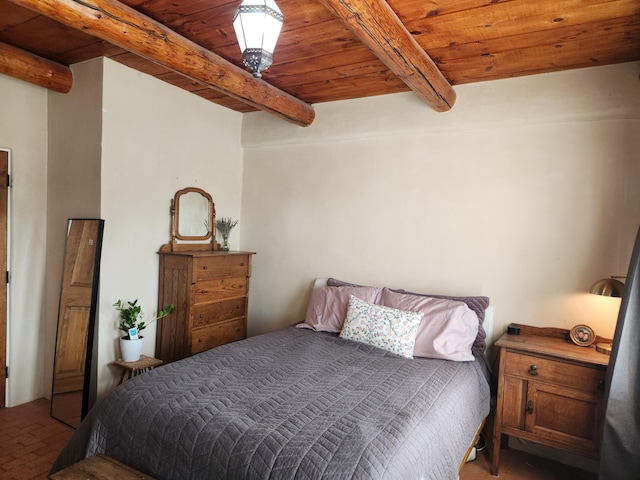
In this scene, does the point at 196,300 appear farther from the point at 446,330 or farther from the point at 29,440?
the point at 446,330

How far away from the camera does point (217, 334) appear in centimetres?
335

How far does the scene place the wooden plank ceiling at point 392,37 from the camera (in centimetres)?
191

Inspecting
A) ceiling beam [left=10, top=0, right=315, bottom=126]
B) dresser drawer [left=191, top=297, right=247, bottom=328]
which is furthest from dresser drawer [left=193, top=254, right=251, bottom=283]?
ceiling beam [left=10, top=0, right=315, bottom=126]

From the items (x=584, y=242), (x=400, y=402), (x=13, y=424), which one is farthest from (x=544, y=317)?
(x=13, y=424)

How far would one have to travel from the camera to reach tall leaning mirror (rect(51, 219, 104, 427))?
9.34 feet

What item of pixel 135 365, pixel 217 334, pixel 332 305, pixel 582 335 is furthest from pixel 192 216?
pixel 582 335

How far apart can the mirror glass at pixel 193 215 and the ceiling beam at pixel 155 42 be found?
992 millimetres

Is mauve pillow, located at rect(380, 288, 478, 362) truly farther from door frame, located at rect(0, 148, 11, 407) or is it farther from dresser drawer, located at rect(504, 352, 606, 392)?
door frame, located at rect(0, 148, 11, 407)

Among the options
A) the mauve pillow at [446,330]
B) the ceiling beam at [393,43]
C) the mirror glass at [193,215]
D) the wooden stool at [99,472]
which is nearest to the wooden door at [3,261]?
the mirror glass at [193,215]

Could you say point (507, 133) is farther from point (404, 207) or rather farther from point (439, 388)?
point (439, 388)

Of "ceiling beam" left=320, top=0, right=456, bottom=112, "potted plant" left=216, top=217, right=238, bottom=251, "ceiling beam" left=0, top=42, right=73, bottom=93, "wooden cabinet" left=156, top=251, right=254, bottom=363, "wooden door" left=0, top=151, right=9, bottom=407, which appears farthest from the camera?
"potted plant" left=216, top=217, right=238, bottom=251

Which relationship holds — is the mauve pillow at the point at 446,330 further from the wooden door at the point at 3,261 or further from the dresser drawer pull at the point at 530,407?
the wooden door at the point at 3,261

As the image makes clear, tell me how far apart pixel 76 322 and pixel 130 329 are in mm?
395

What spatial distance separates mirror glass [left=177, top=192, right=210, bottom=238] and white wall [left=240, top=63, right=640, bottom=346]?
0.50 meters
